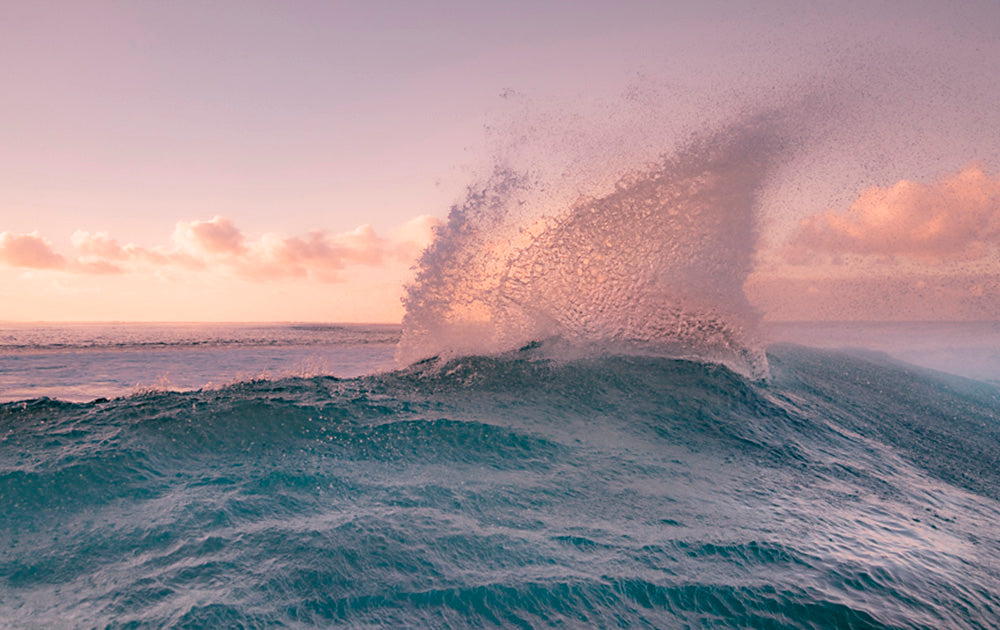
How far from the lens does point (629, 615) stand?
2.81 meters

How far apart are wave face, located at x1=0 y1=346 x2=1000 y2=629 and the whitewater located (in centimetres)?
2

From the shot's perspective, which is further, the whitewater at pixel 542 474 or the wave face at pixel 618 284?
the wave face at pixel 618 284

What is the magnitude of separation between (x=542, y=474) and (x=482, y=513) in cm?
113

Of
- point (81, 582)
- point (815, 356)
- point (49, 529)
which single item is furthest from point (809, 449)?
point (815, 356)

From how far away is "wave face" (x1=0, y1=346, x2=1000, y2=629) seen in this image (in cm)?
289

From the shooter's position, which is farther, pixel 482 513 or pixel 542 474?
pixel 542 474

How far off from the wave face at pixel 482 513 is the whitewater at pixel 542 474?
2 centimetres

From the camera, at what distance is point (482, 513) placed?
402 centimetres

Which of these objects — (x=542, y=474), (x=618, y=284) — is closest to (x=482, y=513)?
(x=542, y=474)

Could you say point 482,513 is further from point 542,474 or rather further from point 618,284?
point 618,284

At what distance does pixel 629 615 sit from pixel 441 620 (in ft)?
3.71

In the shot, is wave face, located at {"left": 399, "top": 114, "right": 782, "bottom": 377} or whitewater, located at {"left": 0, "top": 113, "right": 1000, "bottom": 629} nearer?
whitewater, located at {"left": 0, "top": 113, "right": 1000, "bottom": 629}

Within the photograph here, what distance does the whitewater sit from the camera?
2.96m

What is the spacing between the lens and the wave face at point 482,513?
2887 mm
